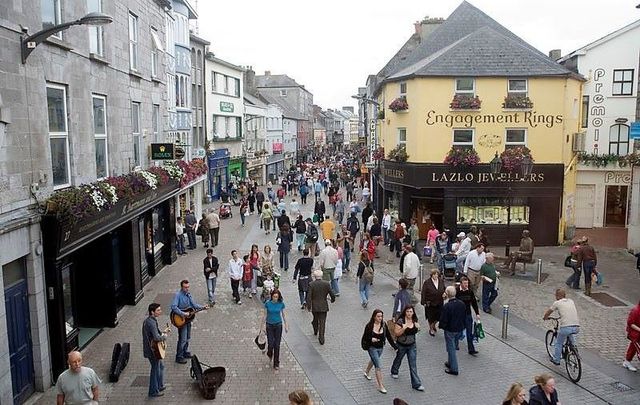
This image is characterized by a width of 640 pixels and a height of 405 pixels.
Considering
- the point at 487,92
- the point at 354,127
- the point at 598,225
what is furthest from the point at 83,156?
the point at 354,127

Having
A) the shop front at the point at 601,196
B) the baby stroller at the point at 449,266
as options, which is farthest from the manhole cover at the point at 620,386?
the shop front at the point at 601,196

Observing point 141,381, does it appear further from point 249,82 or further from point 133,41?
point 249,82

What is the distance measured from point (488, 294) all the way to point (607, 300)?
12.5 ft

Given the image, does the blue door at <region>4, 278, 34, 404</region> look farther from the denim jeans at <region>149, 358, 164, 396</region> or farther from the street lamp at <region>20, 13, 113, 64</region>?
the street lamp at <region>20, 13, 113, 64</region>

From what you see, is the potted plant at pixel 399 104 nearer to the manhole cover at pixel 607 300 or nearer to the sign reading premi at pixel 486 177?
the sign reading premi at pixel 486 177

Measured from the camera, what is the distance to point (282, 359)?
11.8m

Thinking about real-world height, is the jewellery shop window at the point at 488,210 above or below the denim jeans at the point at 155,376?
above

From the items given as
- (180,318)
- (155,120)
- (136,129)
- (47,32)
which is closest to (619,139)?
(155,120)

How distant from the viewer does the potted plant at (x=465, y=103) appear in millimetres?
23484

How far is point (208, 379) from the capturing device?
9844 mm

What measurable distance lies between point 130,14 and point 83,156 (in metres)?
5.88

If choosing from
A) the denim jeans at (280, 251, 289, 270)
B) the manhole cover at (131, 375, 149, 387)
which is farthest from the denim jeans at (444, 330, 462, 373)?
the denim jeans at (280, 251, 289, 270)

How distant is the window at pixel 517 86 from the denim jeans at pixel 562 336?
14.8 meters

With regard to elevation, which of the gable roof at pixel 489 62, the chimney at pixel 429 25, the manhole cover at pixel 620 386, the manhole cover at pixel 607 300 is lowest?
the manhole cover at pixel 607 300
